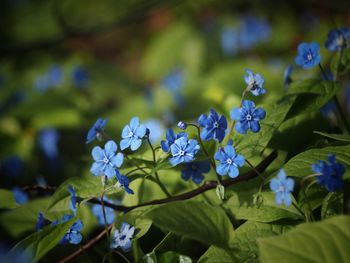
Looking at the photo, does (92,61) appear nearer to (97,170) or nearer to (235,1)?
(235,1)

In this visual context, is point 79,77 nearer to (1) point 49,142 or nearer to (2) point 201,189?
(1) point 49,142

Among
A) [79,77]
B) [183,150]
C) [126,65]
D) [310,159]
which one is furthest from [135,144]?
[126,65]

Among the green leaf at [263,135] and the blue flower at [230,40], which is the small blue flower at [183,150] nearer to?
the green leaf at [263,135]

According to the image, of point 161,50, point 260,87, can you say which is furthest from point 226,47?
point 260,87

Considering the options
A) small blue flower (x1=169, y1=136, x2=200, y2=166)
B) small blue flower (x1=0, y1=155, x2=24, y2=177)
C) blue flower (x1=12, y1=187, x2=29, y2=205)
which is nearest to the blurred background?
small blue flower (x1=0, y1=155, x2=24, y2=177)

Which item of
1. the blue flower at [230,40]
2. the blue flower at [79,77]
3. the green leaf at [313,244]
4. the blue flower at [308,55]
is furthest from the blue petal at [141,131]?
the blue flower at [230,40]

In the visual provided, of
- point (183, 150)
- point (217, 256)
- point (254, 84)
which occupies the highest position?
point (254, 84)
